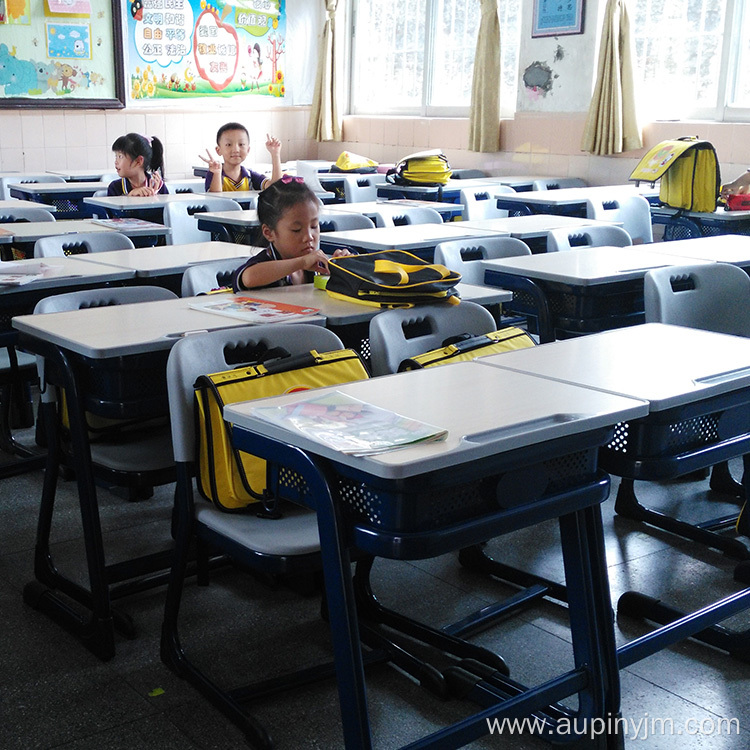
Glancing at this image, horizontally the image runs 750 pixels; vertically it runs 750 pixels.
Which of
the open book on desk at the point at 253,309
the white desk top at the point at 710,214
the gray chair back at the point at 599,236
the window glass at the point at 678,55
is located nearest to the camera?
the open book on desk at the point at 253,309

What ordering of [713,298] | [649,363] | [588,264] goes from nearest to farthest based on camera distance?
[649,363] → [713,298] → [588,264]

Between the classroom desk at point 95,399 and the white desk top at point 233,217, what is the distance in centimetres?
211

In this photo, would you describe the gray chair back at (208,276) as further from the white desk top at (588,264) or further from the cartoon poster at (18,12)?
the cartoon poster at (18,12)

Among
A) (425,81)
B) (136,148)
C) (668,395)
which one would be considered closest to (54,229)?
(136,148)

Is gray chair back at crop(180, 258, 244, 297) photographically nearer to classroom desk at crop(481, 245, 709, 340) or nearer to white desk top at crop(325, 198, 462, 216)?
classroom desk at crop(481, 245, 709, 340)

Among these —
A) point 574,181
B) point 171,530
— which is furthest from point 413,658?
point 574,181

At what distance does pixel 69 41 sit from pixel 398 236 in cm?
468

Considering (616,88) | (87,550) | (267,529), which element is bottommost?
(87,550)

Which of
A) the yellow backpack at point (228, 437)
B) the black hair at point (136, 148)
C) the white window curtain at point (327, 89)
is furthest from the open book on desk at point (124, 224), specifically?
the white window curtain at point (327, 89)

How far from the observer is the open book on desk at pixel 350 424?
1.46m

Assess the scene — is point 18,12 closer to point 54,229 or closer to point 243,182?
point 243,182

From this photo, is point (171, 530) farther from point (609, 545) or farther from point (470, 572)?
point (609, 545)

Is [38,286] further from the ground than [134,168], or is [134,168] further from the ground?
[134,168]

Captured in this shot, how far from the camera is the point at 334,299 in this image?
9.41 ft
